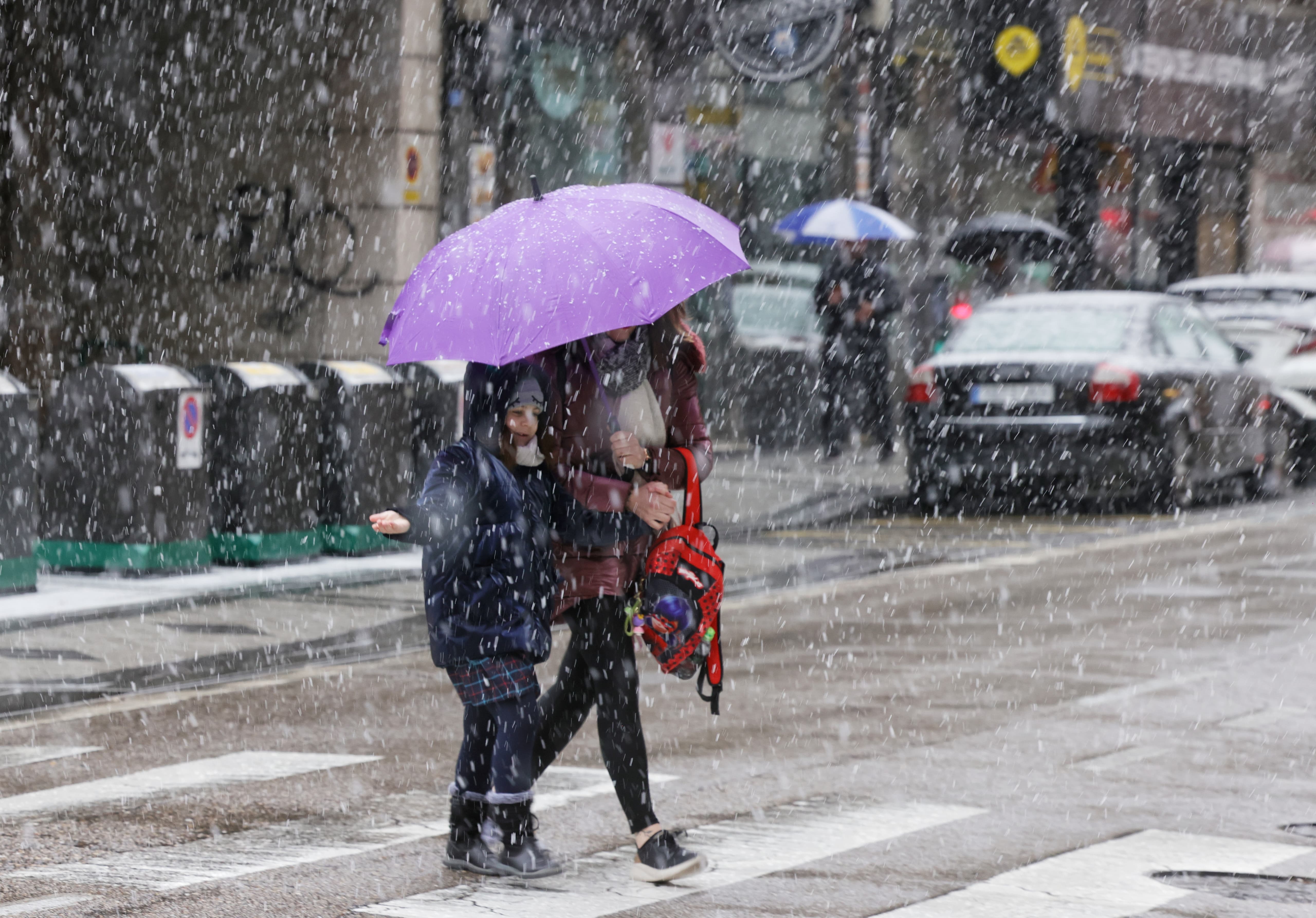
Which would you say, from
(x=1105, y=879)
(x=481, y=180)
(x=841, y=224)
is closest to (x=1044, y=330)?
(x=481, y=180)

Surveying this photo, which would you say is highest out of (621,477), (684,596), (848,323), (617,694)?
(848,323)

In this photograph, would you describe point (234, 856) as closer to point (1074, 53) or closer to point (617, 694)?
point (617, 694)

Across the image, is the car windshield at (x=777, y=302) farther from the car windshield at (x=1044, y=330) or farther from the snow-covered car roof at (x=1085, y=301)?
the car windshield at (x=1044, y=330)

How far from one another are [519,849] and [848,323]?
49.8 ft

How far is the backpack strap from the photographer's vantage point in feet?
18.4

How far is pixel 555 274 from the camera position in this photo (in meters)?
5.31

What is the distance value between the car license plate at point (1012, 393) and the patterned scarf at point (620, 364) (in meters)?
10.2

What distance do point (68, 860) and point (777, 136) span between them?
61.8ft

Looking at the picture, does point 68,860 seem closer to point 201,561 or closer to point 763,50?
point 201,561

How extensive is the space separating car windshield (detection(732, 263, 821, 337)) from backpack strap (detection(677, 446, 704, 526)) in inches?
646

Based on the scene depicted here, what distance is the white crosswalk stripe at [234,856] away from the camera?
570cm

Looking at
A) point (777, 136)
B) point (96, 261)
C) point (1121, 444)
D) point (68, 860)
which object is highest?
point (777, 136)

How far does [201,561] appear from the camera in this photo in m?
12.4

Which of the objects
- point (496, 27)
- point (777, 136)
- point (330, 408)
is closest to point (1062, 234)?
point (777, 136)
